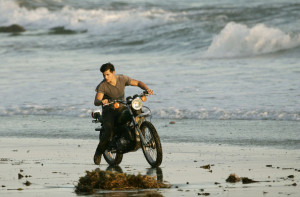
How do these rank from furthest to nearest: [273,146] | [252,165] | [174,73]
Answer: [174,73] → [273,146] → [252,165]

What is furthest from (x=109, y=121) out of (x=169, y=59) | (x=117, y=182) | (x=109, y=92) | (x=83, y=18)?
(x=83, y=18)

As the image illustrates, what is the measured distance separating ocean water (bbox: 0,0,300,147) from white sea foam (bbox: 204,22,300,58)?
40mm

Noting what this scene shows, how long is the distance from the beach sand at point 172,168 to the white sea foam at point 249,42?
50.6 ft

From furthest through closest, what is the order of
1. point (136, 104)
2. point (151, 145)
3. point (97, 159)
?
1. point (97, 159)
2. point (151, 145)
3. point (136, 104)

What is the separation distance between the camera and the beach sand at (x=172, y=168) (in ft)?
23.5

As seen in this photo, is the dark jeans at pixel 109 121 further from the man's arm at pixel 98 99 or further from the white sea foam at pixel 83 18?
the white sea foam at pixel 83 18

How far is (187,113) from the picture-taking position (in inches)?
570

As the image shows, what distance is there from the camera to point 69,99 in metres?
16.9

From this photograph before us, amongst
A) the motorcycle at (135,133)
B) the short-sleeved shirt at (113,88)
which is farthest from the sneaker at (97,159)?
the short-sleeved shirt at (113,88)

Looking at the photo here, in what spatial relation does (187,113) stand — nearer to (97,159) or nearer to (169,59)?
(97,159)

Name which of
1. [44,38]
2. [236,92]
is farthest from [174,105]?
[44,38]

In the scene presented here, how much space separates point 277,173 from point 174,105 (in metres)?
7.35

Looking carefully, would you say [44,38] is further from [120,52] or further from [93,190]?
[93,190]

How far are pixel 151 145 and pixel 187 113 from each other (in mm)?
5365
